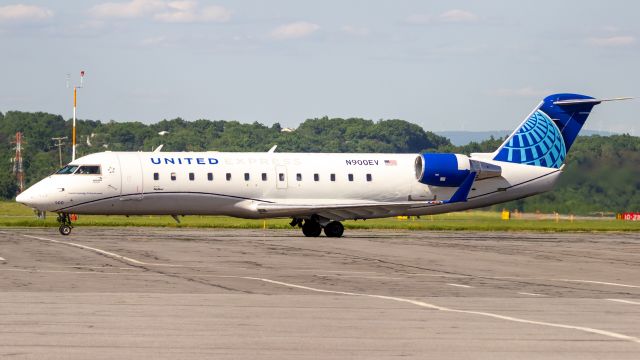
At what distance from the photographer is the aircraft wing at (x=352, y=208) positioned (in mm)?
47219

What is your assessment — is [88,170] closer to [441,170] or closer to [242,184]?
[242,184]

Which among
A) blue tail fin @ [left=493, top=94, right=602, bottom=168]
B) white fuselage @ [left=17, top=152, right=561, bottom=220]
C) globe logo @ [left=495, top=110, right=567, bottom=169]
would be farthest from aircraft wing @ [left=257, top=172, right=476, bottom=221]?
blue tail fin @ [left=493, top=94, right=602, bottom=168]

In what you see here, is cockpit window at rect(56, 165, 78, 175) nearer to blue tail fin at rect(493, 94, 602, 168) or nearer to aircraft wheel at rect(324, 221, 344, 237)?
aircraft wheel at rect(324, 221, 344, 237)

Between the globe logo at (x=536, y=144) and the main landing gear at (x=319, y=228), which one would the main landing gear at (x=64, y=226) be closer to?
the main landing gear at (x=319, y=228)

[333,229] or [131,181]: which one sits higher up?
[131,181]

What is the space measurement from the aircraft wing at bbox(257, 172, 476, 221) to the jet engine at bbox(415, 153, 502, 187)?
450 millimetres

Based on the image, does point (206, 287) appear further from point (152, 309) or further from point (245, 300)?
point (152, 309)

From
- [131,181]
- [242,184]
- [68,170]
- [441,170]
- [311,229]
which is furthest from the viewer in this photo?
[441,170]

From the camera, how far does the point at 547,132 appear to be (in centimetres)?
5228

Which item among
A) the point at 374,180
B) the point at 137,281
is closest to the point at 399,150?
the point at 374,180

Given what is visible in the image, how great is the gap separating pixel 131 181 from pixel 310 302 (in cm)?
2594

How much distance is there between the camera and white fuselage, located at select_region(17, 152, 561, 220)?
149 ft

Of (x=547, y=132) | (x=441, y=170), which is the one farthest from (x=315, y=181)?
(x=547, y=132)

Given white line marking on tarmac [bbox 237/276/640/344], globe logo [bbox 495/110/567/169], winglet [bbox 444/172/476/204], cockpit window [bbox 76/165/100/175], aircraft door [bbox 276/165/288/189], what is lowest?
white line marking on tarmac [bbox 237/276/640/344]
